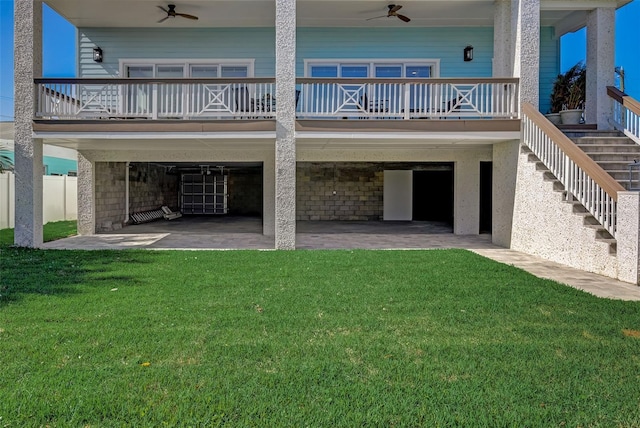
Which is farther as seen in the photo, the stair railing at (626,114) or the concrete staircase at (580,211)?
the stair railing at (626,114)

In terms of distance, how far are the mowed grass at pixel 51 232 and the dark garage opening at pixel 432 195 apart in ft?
42.6

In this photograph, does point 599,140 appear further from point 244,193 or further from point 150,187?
point 244,193

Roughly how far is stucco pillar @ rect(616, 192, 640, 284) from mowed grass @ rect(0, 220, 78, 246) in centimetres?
1220

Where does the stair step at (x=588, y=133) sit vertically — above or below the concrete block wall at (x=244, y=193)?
above

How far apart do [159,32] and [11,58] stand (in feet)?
13.8

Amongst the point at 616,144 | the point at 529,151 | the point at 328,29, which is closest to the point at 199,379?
the point at 529,151

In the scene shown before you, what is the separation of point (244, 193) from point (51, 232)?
11.5m

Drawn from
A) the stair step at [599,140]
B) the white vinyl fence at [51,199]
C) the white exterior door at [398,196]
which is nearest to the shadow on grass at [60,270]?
the white vinyl fence at [51,199]

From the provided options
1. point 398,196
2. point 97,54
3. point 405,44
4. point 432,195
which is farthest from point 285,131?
point 432,195

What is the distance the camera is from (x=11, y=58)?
35.7 feet

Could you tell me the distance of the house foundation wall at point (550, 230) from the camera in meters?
7.62

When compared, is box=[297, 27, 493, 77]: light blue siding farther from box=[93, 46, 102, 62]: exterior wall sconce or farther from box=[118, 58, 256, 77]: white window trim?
box=[93, 46, 102, 62]: exterior wall sconce

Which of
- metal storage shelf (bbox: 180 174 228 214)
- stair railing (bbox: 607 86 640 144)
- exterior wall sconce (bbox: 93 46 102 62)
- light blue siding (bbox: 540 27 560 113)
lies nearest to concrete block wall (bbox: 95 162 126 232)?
exterior wall sconce (bbox: 93 46 102 62)

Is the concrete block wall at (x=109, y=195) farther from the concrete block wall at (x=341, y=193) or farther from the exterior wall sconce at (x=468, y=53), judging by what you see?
the exterior wall sconce at (x=468, y=53)
